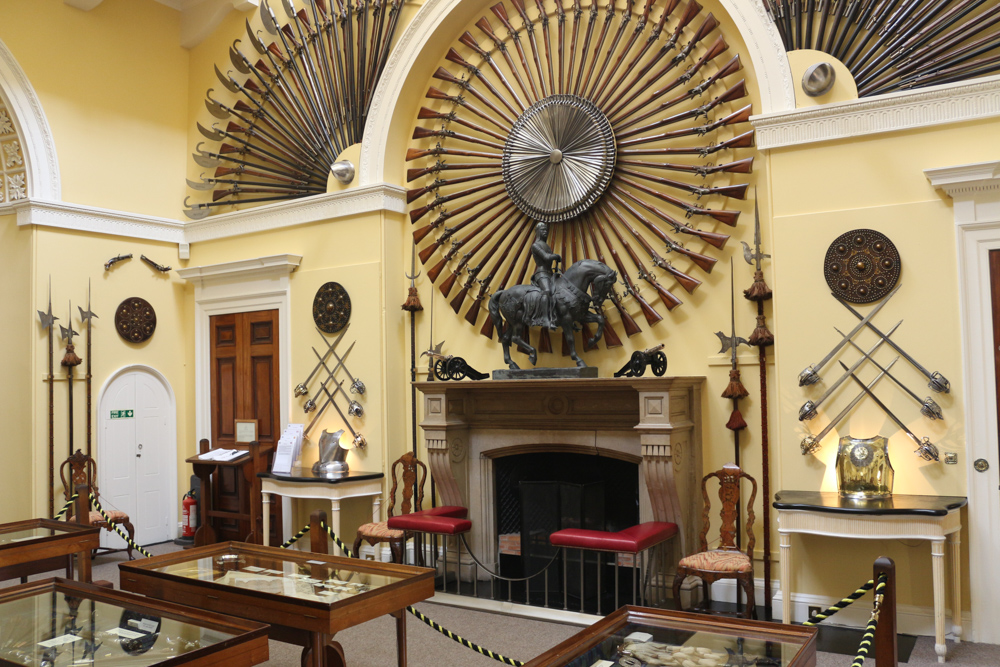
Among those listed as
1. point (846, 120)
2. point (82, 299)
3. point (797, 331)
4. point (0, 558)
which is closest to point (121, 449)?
point (82, 299)

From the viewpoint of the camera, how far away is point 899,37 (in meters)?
4.93

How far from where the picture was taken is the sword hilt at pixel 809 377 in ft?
16.3

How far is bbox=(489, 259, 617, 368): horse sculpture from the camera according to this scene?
568 cm

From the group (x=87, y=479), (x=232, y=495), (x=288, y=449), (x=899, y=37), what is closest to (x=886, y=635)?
(x=899, y=37)

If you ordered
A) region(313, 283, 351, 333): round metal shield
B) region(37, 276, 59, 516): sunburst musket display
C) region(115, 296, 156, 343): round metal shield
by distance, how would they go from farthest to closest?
region(115, 296, 156, 343): round metal shield, region(37, 276, 59, 516): sunburst musket display, region(313, 283, 351, 333): round metal shield

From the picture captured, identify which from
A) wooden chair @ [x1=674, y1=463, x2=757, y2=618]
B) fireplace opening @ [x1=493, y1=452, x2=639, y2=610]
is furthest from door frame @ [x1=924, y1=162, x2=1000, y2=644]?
fireplace opening @ [x1=493, y1=452, x2=639, y2=610]

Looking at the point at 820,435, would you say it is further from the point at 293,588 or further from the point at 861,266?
the point at 293,588

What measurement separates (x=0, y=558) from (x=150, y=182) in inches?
184

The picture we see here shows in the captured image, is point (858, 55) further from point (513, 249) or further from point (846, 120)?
point (513, 249)

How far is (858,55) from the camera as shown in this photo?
5.05 metres

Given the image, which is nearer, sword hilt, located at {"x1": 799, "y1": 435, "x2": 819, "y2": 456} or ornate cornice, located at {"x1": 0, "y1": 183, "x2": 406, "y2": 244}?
sword hilt, located at {"x1": 799, "y1": 435, "x2": 819, "y2": 456}

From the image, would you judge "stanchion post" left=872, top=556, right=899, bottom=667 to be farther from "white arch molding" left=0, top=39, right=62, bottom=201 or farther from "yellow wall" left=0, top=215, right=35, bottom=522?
"white arch molding" left=0, top=39, right=62, bottom=201

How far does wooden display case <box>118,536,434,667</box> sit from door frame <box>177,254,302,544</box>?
3207 mm

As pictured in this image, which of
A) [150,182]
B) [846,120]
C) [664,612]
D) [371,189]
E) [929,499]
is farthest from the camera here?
[150,182]
